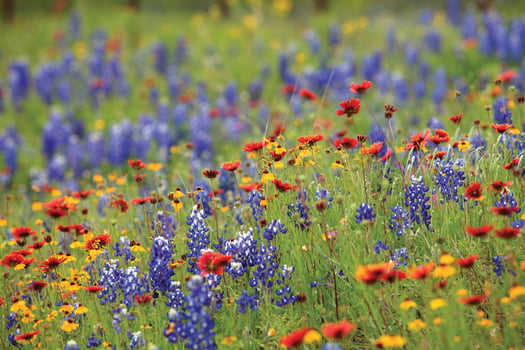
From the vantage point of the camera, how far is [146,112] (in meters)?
8.30

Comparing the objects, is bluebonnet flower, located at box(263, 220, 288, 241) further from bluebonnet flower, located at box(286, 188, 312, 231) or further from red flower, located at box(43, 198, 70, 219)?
red flower, located at box(43, 198, 70, 219)

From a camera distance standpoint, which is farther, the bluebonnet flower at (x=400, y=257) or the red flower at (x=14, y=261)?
the red flower at (x=14, y=261)

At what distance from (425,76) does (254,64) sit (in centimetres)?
311

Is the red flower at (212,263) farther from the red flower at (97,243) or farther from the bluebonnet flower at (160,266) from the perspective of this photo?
the red flower at (97,243)

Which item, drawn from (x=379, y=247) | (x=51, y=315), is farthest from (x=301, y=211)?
(x=51, y=315)

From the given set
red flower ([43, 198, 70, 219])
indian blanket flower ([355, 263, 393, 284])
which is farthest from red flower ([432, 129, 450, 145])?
red flower ([43, 198, 70, 219])

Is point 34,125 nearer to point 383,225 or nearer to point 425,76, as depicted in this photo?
point 425,76

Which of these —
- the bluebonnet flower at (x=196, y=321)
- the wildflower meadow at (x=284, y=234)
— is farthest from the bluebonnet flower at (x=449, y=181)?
the bluebonnet flower at (x=196, y=321)

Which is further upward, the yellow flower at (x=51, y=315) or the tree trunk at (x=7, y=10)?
the yellow flower at (x=51, y=315)

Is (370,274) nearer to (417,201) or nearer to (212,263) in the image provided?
(212,263)

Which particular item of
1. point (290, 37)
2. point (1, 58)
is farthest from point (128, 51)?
point (290, 37)

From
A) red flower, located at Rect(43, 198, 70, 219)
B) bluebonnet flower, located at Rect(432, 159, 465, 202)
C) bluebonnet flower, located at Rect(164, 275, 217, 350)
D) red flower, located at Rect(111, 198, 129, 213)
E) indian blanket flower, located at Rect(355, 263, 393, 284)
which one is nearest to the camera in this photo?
indian blanket flower, located at Rect(355, 263, 393, 284)

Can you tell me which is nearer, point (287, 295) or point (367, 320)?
point (367, 320)

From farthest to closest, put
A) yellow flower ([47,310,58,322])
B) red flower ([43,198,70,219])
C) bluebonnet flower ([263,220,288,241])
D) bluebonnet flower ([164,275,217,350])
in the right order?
red flower ([43,198,70,219]), bluebonnet flower ([263,220,288,241]), yellow flower ([47,310,58,322]), bluebonnet flower ([164,275,217,350])
